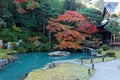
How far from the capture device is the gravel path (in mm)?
15288

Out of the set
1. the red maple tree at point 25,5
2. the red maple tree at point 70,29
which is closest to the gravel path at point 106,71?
the red maple tree at point 70,29

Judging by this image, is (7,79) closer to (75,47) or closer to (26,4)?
(75,47)

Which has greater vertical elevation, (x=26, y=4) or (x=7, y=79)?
(x=26, y=4)

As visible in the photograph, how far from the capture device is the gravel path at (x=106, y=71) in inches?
602

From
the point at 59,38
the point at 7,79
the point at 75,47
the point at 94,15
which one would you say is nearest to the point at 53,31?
the point at 59,38

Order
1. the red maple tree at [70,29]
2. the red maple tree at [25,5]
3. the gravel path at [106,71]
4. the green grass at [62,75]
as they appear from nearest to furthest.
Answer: the gravel path at [106,71], the green grass at [62,75], the red maple tree at [70,29], the red maple tree at [25,5]

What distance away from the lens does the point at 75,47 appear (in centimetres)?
3453

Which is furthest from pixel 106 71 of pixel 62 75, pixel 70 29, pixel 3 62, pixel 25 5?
pixel 25 5

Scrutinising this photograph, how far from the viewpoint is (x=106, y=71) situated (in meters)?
17.2

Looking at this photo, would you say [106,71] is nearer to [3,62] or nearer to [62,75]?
[62,75]

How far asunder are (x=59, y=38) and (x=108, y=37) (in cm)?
1011

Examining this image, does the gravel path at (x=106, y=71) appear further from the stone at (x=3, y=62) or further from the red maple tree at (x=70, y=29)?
the red maple tree at (x=70, y=29)

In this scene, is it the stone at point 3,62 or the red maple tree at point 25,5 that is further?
the red maple tree at point 25,5

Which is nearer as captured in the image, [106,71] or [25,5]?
[106,71]
